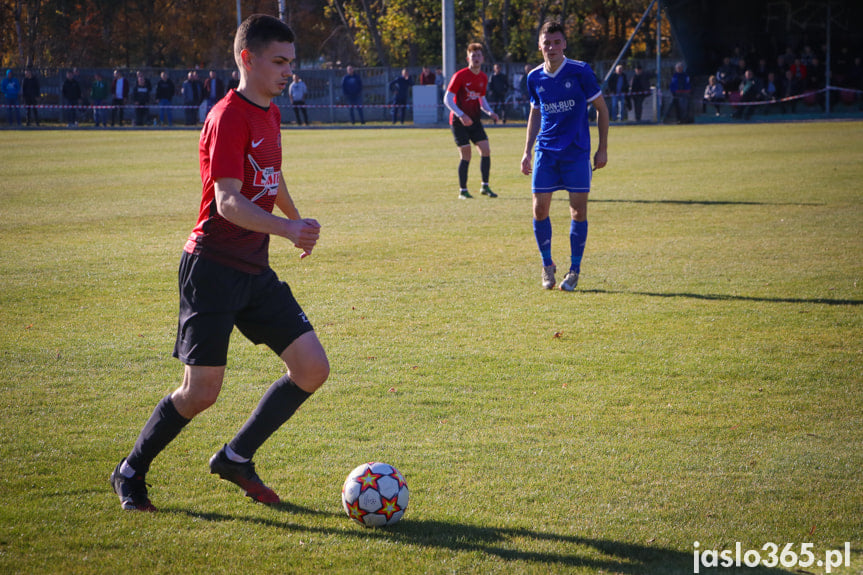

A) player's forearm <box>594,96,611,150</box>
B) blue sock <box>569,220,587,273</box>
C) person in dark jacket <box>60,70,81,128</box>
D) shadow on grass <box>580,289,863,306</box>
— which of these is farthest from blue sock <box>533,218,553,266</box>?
person in dark jacket <box>60,70,81,128</box>

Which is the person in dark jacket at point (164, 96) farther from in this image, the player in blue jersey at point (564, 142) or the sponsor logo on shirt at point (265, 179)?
the sponsor logo on shirt at point (265, 179)

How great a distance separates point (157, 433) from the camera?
12.3 ft

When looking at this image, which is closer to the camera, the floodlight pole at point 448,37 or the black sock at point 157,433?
the black sock at point 157,433

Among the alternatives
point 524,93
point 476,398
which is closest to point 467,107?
point 476,398

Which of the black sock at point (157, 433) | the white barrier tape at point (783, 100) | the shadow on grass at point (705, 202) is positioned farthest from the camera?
the white barrier tape at point (783, 100)

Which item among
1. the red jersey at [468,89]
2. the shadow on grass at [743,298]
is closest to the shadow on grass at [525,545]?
the shadow on grass at [743,298]

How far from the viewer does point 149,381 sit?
5.64 meters

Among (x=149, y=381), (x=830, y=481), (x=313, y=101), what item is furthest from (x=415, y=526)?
(x=313, y=101)

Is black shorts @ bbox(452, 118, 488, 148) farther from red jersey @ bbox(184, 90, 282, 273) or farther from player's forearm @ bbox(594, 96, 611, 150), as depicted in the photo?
red jersey @ bbox(184, 90, 282, 273)

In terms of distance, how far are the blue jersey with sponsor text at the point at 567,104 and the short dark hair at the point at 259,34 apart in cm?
501

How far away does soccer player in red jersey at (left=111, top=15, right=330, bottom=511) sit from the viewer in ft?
11.4

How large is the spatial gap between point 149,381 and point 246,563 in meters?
2.55

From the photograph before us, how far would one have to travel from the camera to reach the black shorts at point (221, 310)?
3.61 m

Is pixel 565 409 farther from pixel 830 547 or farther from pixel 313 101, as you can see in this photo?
pixel 313 101
